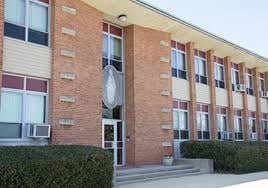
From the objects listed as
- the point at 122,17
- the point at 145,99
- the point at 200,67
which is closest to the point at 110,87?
the point at 145,99

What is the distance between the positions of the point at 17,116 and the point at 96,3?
617cm

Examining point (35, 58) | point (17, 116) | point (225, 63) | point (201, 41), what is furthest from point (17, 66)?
point (225, 63)

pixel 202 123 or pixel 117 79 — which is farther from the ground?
pixel 117 79

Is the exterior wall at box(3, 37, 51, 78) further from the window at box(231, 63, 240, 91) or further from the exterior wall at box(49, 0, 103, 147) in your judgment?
the window at box(231, 63, 240, 91)

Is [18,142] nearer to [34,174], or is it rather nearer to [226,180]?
[34,174]

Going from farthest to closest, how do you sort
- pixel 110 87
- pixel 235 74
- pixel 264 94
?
pixel 264 94, pixel 235 74, pixel 110 87

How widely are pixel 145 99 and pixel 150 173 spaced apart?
438cm

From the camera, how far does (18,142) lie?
12.5 metres

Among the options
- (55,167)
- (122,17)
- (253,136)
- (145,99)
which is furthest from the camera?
(253,136)

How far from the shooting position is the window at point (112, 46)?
56.7 ft

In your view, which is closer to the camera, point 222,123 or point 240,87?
point 222,123

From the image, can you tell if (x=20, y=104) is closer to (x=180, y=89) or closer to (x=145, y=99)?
(x=145, y=99)

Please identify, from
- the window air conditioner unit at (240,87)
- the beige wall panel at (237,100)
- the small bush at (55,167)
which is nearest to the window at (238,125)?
the beige wall panel at (237,100)

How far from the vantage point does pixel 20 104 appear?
511 inches
